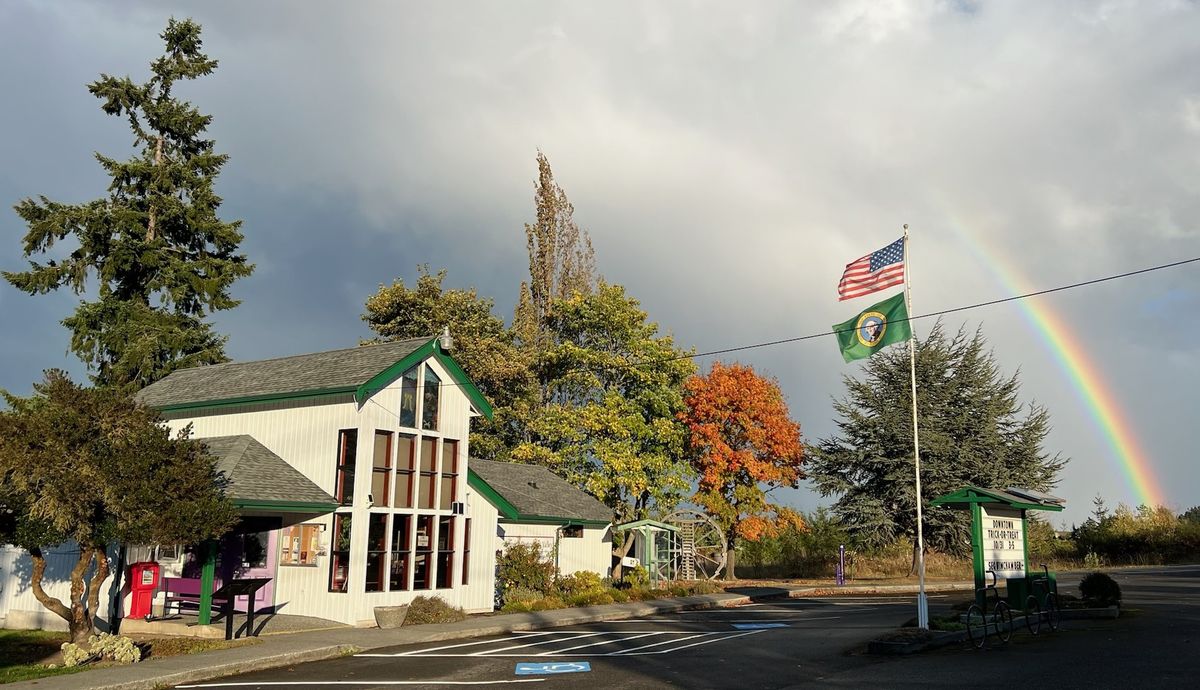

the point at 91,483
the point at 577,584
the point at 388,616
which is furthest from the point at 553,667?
the point at 577,584

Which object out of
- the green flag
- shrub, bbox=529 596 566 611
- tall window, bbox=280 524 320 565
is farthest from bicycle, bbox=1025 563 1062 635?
tall window, bbox=280 524 320 565

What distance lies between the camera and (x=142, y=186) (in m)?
46.9

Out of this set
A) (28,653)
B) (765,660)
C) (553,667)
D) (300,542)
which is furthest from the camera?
(300,542)

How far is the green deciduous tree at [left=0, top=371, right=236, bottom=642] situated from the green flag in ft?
49.3

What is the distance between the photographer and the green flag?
22.3m

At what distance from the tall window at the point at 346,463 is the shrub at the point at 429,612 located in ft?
10.9

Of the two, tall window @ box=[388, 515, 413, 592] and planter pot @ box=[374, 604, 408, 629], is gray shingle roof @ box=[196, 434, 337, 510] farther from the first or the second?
planter pot @ box=[374, 604, 408, 629]

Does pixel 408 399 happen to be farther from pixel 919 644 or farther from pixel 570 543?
pixel 919 644

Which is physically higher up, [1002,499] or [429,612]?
[1002,499]

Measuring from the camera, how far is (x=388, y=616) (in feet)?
78.0

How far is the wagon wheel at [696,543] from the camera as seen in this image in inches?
1674

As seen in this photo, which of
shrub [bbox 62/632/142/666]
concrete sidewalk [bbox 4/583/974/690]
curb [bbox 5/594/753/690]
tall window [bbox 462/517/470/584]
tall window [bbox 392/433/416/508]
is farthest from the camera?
tall window [bbox 462/517/470/584]

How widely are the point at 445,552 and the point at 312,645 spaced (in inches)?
330

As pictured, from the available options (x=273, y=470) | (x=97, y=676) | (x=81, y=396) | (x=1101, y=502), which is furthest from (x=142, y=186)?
(x=1101, y=502)
